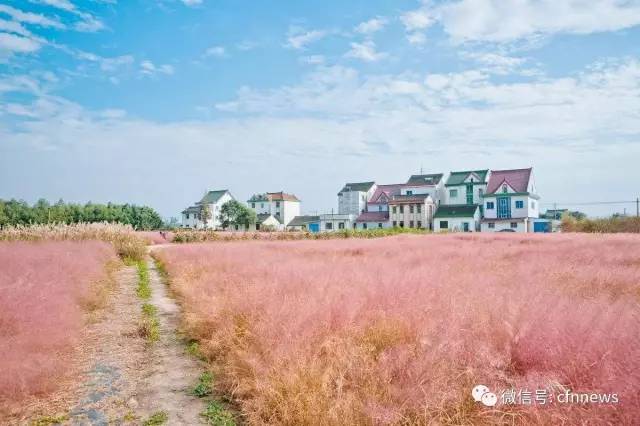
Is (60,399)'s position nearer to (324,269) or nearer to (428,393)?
(428,393)

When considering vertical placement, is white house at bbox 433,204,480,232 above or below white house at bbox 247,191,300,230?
below

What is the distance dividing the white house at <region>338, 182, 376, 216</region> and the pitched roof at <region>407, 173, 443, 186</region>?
27.0 feet

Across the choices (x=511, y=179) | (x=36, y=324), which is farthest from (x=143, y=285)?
(x=511, y=179)

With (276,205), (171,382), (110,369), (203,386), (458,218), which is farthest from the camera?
(276,205)

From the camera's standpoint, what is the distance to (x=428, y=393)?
337 centimetres

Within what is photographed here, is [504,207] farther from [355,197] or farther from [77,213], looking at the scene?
[77,213]

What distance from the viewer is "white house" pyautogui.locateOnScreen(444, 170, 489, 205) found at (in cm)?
5843

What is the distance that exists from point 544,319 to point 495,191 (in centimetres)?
5618

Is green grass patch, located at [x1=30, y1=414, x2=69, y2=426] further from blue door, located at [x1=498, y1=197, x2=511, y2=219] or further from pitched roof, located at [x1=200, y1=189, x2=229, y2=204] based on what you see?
pitched roof, located at [x1=200, y1=189, x2=229, y2=204]

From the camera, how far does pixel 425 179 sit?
63.3m

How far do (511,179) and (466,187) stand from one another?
6.50 meters

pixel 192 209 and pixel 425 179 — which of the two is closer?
pixel 425 179

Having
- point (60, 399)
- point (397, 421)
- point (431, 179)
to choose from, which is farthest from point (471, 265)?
point (431, 179)

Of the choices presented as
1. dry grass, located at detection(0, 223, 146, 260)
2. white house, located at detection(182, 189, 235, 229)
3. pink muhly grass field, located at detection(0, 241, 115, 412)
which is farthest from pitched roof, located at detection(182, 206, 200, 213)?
pink muhly grass field, located at detection(0, 241, 115, 412)
